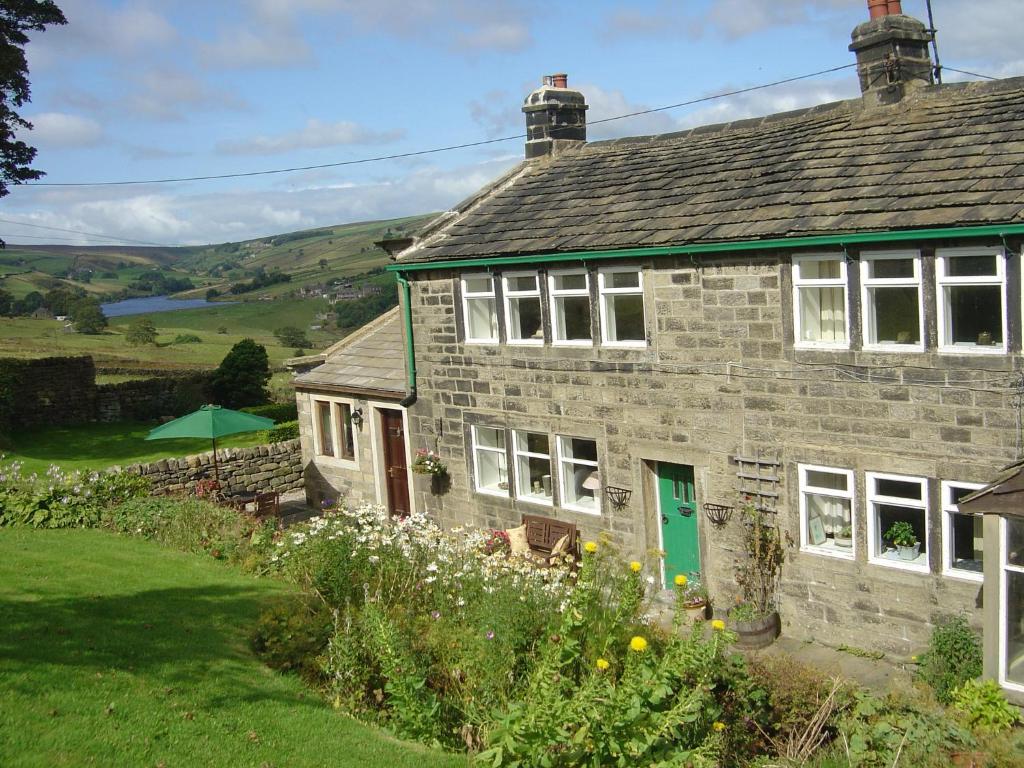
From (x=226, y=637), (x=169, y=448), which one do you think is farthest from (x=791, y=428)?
(x=169, y=448)

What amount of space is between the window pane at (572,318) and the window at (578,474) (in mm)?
1710

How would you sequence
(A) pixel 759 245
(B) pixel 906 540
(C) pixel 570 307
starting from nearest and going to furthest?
(B) pixel 906 540
(A) pixel 759 245
(C) pixel 570 307

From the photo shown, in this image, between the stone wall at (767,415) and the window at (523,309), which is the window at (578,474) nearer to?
the stone wall at (767,415)

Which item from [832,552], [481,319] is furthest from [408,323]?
[832,552]

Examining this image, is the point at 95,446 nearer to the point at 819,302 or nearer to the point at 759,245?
the point at 759,245

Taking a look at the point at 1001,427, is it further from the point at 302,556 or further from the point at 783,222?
the point at 302,556

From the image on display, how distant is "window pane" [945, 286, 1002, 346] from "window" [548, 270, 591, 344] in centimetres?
553

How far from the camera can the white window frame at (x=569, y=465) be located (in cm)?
1532

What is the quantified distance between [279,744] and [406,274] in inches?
436

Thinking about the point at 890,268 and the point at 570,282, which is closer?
the point at 890,268

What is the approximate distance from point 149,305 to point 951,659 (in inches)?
4383

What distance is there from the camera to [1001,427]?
10586mm

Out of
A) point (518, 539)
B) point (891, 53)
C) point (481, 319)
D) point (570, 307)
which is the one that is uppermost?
point (891, 53)

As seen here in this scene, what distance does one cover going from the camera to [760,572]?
13.1 meters
